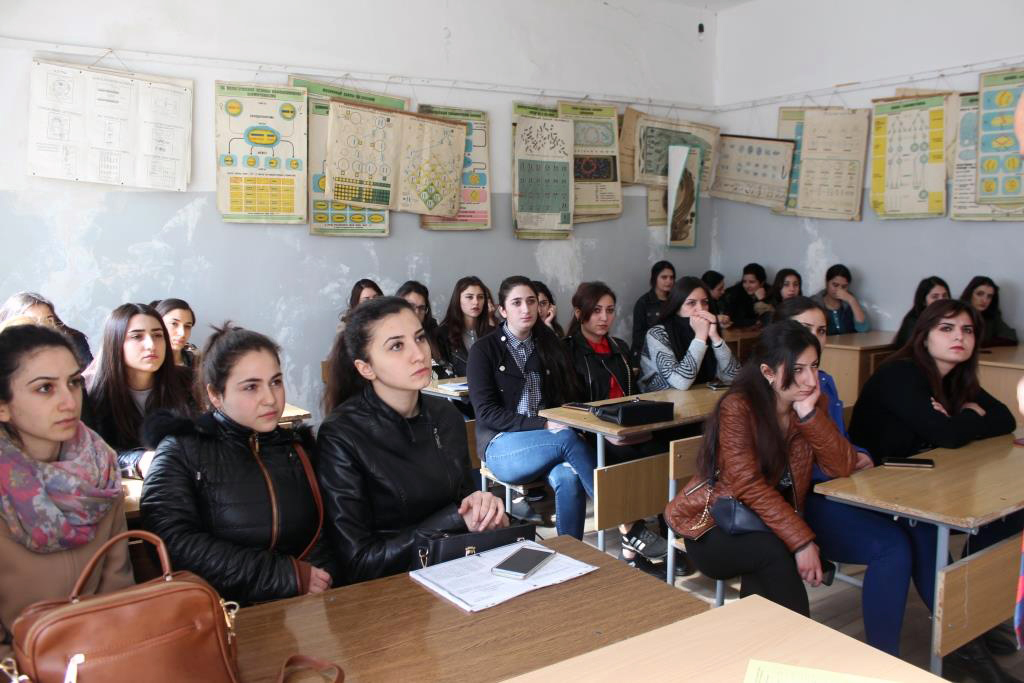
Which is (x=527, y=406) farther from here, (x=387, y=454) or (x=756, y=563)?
(x=387, y=454)

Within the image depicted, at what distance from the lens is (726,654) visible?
1132 millimetres

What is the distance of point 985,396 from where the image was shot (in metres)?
3.05

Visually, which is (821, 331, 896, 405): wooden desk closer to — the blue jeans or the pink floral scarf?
the blue jeans

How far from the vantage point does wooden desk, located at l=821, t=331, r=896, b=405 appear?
567 cm

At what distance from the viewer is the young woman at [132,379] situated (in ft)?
9.12

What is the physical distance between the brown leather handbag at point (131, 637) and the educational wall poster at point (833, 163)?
21.6 ft

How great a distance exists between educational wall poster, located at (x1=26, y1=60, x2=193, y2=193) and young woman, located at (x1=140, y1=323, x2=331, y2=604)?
3.22m

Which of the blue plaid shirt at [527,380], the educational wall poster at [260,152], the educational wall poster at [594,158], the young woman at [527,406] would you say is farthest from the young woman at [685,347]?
the educational wall poster at [594,158]

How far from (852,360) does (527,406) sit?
3065mm

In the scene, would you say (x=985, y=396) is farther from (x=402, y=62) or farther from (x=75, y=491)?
(x=402, y=62)

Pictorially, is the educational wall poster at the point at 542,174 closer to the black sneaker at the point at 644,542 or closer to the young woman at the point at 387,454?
the black sneaker at the point at 644,542

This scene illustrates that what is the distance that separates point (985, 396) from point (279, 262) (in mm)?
4113

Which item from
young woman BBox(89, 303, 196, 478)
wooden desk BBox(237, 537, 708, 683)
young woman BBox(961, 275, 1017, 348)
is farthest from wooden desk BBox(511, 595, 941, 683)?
young woman BBox(961, 275, 1017, 348)

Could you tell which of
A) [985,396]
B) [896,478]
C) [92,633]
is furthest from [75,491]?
[985,396]
